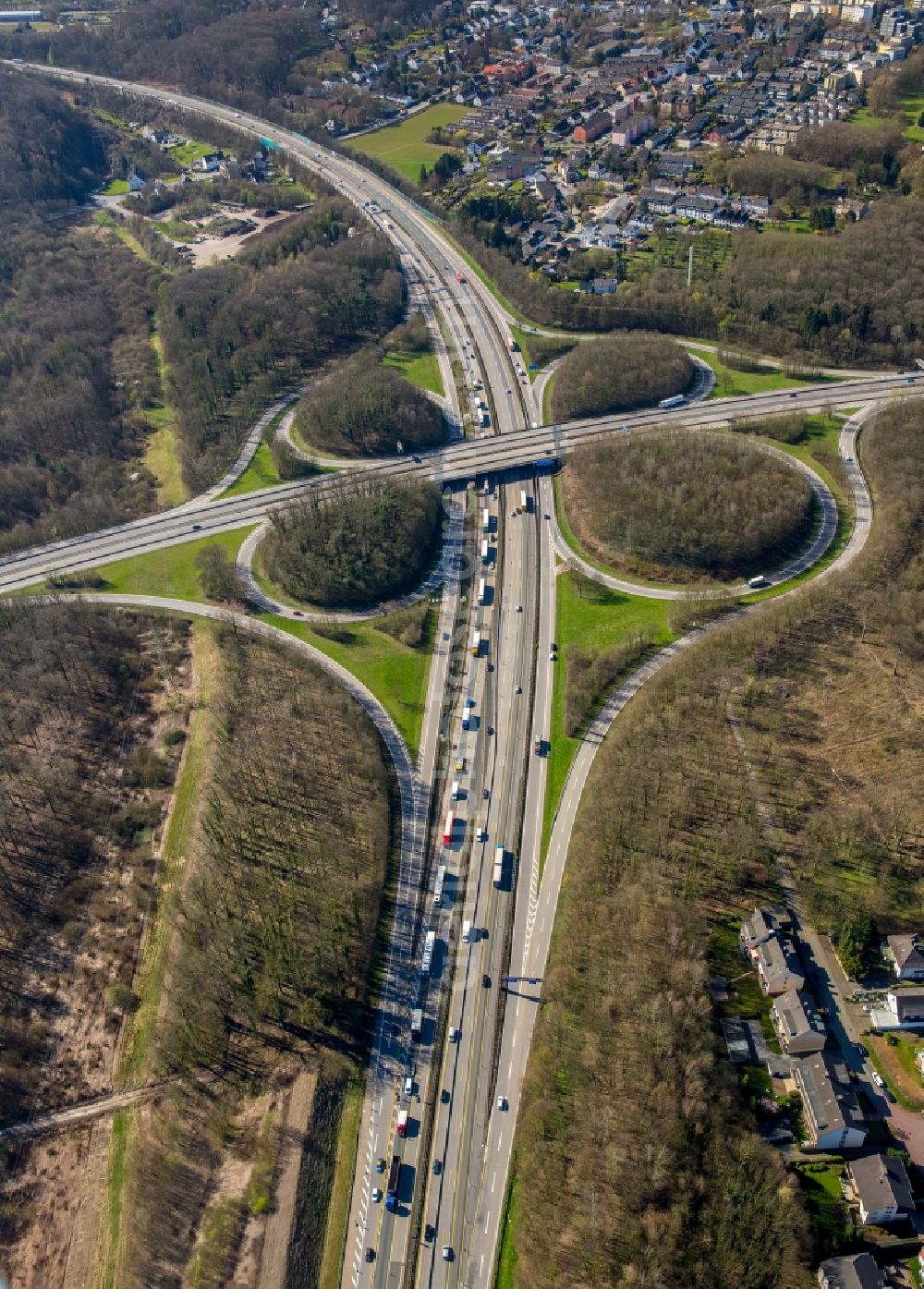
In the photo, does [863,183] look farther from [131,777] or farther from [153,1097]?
[153,1097]

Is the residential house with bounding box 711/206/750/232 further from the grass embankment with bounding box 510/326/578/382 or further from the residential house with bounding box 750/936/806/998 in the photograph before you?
the residential house with bounding box 750/936/806/998

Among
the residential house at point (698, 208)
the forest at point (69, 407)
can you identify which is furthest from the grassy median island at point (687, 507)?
the residential house at point (698, 208)

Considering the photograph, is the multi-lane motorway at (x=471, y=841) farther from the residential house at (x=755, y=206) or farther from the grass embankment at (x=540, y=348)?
the residential house at (x=755, y=206)

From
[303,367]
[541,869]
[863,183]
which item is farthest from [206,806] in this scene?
[863,183]

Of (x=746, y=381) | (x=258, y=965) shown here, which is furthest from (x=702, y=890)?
(x=746, y=381)

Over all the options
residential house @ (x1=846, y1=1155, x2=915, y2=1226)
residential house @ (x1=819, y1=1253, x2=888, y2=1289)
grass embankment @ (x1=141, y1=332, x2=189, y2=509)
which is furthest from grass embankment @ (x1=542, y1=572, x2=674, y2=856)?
grass embankment @ (x1=141, y1=332, x2=189, y2=509)
